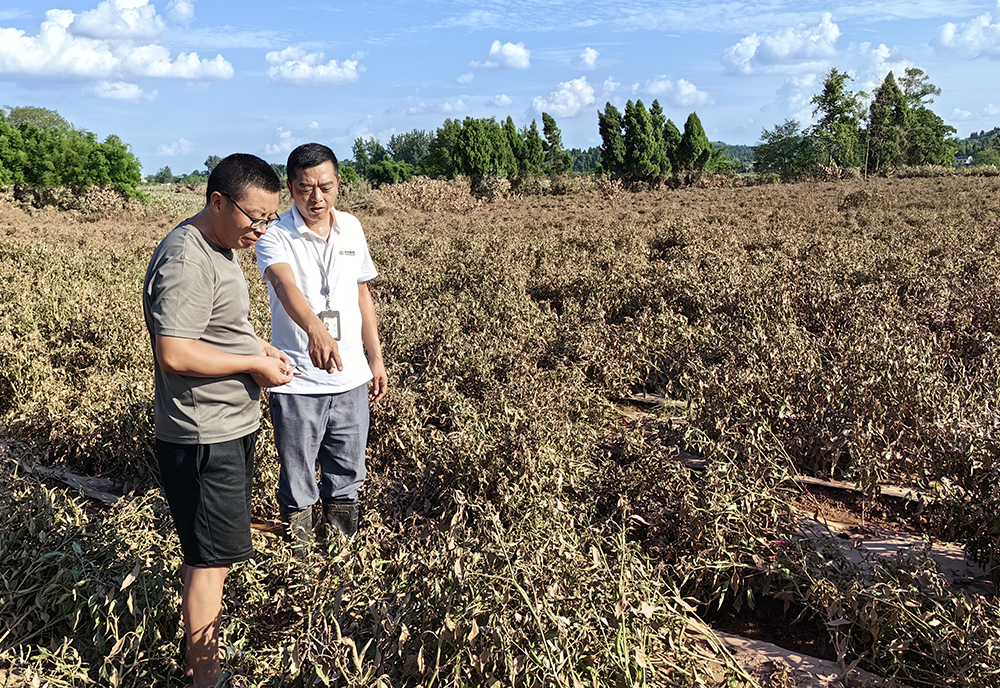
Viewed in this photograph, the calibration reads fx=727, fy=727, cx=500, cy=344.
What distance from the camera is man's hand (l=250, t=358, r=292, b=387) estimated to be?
2232 millimetres

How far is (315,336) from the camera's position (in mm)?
A: 2627

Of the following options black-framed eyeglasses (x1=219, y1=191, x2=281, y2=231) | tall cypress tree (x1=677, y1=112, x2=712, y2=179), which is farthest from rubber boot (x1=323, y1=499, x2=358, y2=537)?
tall cypress tree (x1=677, y1=112, x2=712, y2=179)

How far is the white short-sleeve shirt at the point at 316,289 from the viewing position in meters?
2.79

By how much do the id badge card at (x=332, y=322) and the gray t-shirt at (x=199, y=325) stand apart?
0.53 metres

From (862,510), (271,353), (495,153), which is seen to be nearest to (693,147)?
(495,153)

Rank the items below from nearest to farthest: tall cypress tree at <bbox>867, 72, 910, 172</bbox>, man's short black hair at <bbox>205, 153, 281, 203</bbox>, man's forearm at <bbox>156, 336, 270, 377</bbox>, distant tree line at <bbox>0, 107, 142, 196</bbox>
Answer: man's forearm at <bbox>156, 336, 270, 377</bbox>, man's short black hair at <bbox>205, 153, 281, 203</bbox>, distant tree line at <bbox>0, 107, 142, 196</bbox>, tall cypress tree at <bbox>867, 72, 910, 172</bbox>

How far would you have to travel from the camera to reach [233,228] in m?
2.19

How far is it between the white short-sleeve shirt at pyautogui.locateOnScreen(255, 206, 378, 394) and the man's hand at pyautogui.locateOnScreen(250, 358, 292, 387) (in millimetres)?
480

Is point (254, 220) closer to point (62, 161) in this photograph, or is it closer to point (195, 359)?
point (195, 359)

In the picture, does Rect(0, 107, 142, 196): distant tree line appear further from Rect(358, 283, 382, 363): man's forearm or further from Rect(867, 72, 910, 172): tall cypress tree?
Rect(867, 72, 910, 172): tall cypress tree

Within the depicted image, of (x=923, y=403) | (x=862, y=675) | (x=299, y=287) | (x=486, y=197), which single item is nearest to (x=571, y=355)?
(x=923, y=403)

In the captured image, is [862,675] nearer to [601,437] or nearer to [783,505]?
[783,505]

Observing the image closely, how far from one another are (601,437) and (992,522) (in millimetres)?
1877

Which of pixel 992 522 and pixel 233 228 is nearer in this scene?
pixel 233 228
